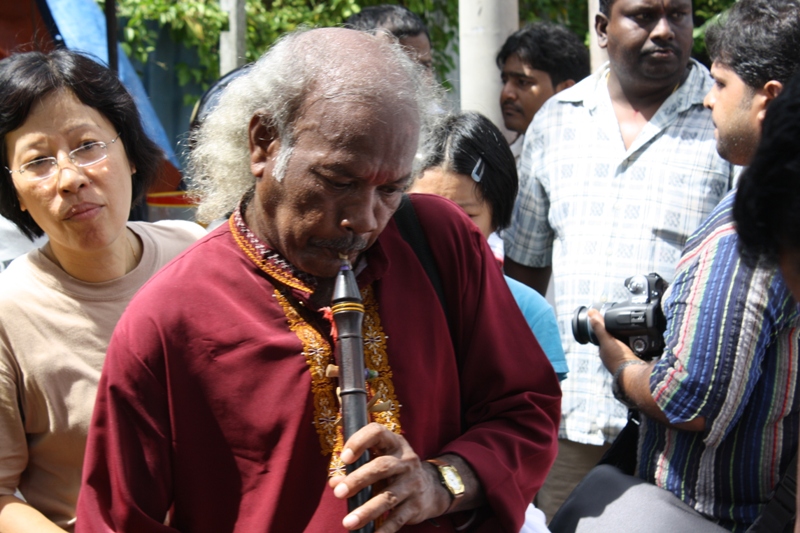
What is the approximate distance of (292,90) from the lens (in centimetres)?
204

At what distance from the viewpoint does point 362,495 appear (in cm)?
190

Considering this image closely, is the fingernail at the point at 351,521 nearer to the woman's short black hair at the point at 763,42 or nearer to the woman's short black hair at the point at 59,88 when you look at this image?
the woman's short black hair at the point at 59,88

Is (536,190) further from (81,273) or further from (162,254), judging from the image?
(81,273)

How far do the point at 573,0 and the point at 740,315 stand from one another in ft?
26.9

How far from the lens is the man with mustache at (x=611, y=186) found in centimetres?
380

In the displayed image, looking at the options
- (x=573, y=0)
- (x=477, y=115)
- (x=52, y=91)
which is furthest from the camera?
(x=573, y=0)

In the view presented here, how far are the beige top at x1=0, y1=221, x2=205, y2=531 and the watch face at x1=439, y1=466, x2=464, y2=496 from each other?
1015 mm

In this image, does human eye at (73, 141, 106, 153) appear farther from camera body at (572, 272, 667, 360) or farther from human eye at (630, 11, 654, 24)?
human eye at (630, 11, 654, 24)

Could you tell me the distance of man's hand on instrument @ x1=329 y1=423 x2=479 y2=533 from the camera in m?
1.85

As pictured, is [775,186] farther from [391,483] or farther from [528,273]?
[528,273]

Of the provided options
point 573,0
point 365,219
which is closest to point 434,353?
point 365,219

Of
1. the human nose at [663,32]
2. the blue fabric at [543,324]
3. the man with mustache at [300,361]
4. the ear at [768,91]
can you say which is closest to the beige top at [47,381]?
the man with mustache at [300,361]

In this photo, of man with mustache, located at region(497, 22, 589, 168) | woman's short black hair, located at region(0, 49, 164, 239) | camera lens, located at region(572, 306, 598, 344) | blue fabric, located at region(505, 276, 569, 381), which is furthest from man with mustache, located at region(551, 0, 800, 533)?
man with mustache, located at region(497, 22, 589, 168)

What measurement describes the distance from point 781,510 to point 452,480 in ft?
3.04
